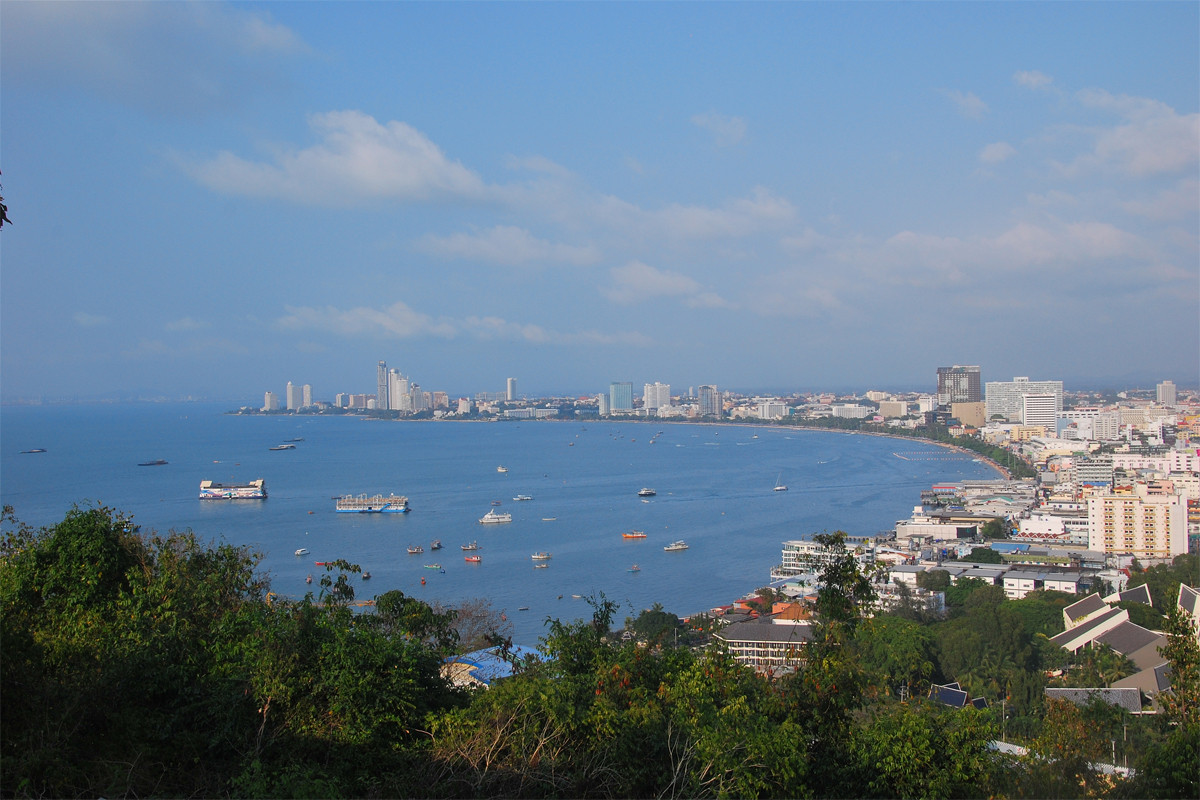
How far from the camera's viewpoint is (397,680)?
1.91 meters

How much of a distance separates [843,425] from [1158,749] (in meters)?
30.0

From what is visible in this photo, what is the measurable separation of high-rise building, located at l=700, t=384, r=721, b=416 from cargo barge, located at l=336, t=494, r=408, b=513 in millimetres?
27706

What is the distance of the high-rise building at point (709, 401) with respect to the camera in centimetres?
3947

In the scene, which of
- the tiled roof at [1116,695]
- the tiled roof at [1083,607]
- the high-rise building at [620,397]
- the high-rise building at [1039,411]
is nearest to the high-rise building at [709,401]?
the high-rise building at [620,397]

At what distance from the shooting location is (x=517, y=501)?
537 inches

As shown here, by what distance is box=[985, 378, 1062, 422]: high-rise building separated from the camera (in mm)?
29781

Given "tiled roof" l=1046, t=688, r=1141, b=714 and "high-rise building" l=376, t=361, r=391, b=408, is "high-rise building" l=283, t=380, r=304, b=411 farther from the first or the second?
"tiled roof" l=1046, t=688, r=1141, b=714

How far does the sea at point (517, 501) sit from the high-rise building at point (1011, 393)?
20.3 ft

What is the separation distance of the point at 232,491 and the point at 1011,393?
27.3 metres

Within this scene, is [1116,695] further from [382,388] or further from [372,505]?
[382,388]

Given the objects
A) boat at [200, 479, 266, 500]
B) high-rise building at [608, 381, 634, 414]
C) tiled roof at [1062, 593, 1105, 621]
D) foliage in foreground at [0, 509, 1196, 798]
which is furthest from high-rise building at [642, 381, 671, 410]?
foliage in foreground at [0, 509, 1196, 798]

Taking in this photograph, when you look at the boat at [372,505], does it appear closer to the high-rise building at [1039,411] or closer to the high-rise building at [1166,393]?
the high-rise building at [1039,411]

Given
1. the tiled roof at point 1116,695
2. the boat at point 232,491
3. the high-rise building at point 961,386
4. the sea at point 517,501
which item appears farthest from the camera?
the high-rise building at point 961,386

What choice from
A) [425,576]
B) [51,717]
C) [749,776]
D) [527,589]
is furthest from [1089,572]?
[51,717]
